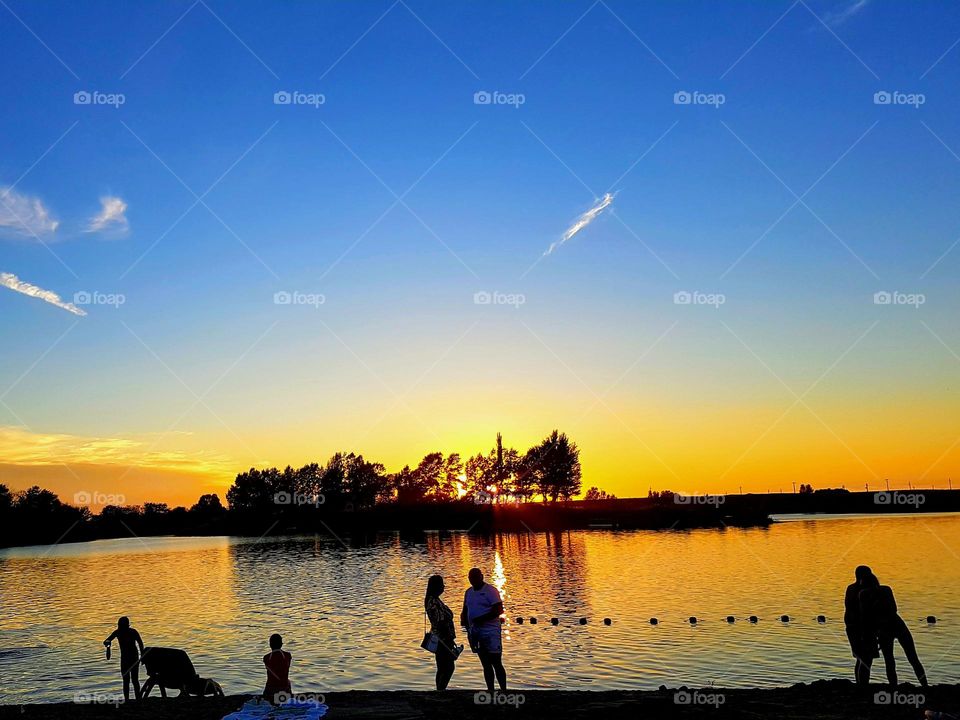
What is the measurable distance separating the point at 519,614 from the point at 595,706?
29.5 metres

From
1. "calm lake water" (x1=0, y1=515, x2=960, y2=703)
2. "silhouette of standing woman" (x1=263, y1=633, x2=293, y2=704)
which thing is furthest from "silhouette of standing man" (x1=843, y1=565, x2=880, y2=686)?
"silhouette of standing woman" (x1=263, y1=633, x2=293, y2=704)

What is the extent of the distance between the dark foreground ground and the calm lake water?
24.6ft

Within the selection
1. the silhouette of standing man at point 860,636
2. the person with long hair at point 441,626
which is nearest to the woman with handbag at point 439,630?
the person with long hair at point 441,626

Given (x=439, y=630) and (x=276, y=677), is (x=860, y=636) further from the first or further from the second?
(x=276, y=677)

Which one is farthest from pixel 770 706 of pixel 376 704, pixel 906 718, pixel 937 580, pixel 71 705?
pixel 937 580

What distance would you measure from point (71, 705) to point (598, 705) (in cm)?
1454

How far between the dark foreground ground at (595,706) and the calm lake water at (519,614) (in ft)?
24.6

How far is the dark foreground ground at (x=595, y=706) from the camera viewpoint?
57.4 ft

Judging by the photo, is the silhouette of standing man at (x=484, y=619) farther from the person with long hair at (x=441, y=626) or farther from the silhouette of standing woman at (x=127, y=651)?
the silhouette of standing woman at (x=127, y=651)

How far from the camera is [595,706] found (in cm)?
1883

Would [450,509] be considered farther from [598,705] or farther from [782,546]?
[598,705]

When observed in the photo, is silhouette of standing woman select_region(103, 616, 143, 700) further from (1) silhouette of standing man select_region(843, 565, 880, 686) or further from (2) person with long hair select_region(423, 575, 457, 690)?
(1) silhouette of standing man select_region(843, 565, 880, 686)

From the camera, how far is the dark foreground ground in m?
17.5

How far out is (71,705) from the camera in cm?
2138
